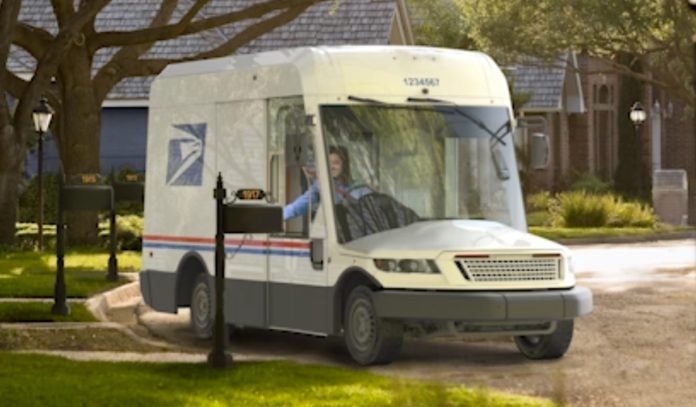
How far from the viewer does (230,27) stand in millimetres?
51344

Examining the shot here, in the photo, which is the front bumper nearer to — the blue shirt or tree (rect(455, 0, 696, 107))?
the blue shirt

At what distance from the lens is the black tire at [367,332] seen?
51.2ft

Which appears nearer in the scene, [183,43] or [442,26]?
[183,43]

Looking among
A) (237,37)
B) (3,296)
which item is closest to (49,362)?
(3,296)

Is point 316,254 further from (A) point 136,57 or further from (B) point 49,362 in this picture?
(A) point 136,57

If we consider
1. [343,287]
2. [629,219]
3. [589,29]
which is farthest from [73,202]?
[629,219]

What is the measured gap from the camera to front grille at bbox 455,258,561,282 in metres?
15.5

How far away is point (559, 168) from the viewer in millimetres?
60688

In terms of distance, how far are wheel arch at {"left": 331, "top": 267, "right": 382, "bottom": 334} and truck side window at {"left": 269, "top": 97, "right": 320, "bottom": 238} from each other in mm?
683

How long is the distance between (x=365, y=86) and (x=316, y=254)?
1.62m

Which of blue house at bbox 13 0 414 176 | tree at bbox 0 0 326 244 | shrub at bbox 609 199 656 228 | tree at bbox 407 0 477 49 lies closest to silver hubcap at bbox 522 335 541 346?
tree at bbox 0 0 326 244

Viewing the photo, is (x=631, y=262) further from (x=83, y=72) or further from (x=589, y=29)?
(x=589, y=29)

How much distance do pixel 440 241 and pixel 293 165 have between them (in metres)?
1.85

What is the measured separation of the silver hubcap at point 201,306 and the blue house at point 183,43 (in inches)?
1163
